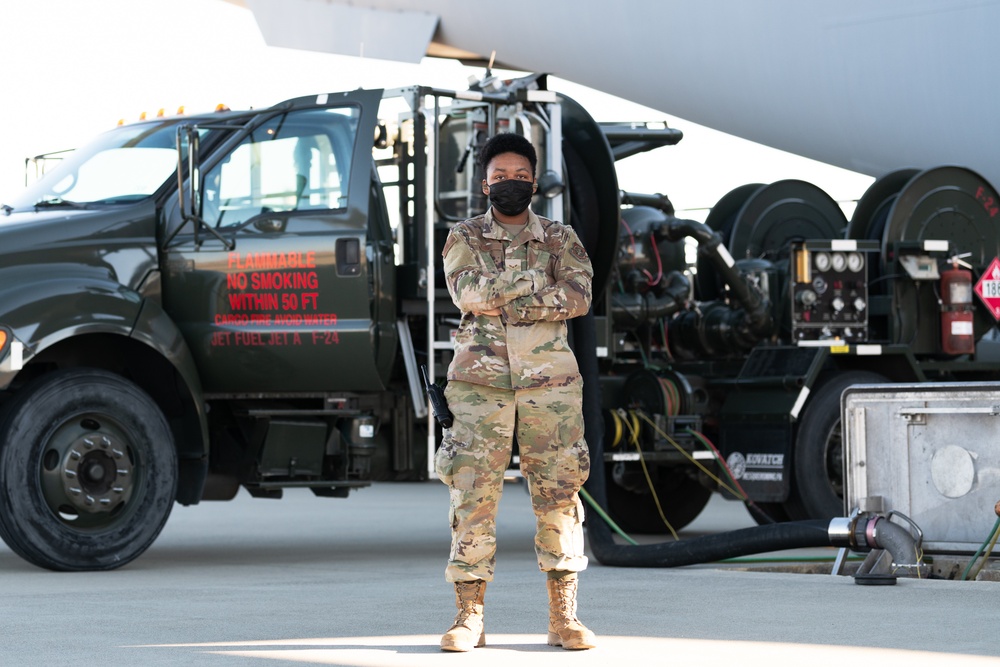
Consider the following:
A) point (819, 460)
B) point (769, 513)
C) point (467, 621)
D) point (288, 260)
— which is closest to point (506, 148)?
point (467, 621)

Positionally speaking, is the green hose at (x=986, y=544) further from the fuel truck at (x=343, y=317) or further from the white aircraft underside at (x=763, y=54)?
the white aircraft underside at (x=763, y=54)

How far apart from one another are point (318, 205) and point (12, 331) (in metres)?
1.79

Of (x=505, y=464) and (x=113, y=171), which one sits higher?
(x=113, y=171)

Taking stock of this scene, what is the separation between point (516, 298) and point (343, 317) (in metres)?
3.55

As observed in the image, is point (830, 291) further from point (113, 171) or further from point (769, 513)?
point (113, 171)

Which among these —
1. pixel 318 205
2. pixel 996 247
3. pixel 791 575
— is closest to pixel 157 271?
pixel 318 205

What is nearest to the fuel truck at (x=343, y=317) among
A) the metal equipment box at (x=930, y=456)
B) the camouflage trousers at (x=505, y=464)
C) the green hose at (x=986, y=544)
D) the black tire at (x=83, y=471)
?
the black tire at (x=83, y=471)

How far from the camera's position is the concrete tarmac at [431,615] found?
512 cm

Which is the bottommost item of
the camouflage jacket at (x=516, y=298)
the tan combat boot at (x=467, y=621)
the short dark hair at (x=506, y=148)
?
the tan combat boot at (x=467, y=621)

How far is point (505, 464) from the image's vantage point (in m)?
5.33

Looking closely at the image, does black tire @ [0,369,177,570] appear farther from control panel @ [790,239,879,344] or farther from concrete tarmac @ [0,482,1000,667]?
control panel @ [790,239,879,344]

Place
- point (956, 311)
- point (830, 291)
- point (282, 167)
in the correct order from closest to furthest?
1. point (282, 167)
2. point (830, 291)
3. point (956, 311)

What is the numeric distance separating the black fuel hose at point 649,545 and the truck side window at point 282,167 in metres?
1.62

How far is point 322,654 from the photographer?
5.14m
